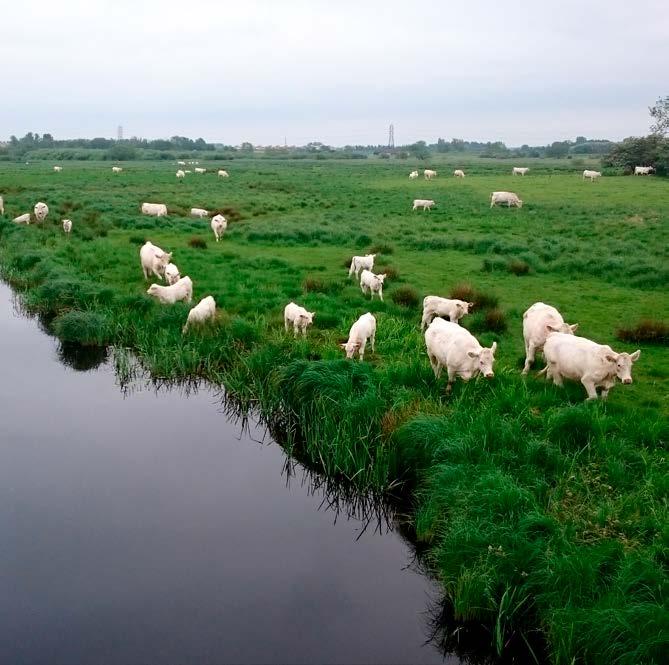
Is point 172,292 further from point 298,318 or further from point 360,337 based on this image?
point 360,337

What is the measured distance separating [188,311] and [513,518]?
1034cm

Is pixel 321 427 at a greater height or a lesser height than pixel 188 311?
lesser

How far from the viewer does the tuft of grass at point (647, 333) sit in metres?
13.9

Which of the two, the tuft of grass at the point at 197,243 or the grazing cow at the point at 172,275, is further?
the tuft of grass at the point at 197,243

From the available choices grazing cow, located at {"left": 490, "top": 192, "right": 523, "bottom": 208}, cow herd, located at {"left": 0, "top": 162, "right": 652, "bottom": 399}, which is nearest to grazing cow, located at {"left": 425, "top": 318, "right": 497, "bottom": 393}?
cow herd, located at {"left": 0, "top": 162, "right": 652, "bottom": 399}

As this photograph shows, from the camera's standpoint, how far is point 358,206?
41.3 meters

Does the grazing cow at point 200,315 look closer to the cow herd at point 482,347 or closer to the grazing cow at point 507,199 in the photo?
the cow herd at point 482,347

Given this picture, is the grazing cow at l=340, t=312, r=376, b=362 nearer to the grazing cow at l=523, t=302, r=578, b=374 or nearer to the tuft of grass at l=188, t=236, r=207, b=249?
the grazing cow at l=523, t=302, r=578, b=374

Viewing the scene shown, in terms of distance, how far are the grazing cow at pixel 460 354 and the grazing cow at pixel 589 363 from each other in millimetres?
1096

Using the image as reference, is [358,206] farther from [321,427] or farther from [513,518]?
[513,518]

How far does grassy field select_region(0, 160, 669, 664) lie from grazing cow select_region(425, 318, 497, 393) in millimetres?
337

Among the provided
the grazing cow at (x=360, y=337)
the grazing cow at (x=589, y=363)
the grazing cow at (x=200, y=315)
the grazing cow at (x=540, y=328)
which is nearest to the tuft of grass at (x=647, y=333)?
the grazing cow at (x=540, y=328)

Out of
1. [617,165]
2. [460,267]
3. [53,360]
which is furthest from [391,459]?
[617,165]

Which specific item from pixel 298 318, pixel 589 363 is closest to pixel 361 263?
pixel 298 318
